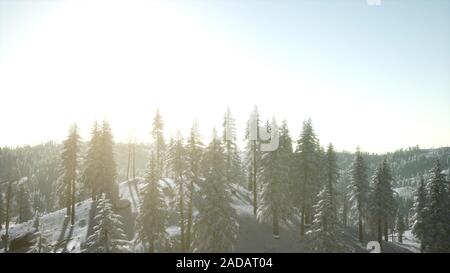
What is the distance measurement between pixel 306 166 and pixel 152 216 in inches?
895

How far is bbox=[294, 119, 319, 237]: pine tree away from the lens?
41500 mm

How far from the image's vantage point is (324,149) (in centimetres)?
5003

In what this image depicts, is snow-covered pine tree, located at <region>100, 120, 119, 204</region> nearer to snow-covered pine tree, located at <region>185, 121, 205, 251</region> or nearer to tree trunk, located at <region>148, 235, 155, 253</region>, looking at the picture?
snow-covered pine tree, located at <region>185, 121, 205, 251</region>

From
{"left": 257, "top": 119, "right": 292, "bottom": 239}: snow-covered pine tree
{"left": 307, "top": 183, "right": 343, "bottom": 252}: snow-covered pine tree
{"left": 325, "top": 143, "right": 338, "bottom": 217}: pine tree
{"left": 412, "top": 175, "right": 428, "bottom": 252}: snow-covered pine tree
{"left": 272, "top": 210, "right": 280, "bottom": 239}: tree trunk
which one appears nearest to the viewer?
{"left": 307, "top": 183, "right": 343, "bottom": 252}: snow-covered pine tree

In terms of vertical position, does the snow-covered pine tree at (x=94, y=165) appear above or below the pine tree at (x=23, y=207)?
above

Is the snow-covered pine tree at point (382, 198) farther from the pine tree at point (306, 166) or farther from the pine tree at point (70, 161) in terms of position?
the pine tree at point (70, 161)

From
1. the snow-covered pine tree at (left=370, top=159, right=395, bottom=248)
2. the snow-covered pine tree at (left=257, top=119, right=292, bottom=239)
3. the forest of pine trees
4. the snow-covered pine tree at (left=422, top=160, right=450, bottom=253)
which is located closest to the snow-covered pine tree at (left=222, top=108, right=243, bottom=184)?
the forest of pine trees

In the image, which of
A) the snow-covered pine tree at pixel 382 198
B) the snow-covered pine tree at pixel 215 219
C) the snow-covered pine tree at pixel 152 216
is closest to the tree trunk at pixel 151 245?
the snow-covered pine tree at pixel 152 216

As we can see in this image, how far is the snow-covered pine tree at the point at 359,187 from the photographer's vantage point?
1762 inches

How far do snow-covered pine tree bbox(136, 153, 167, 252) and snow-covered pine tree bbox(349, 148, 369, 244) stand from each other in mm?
29973

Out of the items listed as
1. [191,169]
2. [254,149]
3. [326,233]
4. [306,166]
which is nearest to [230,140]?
[254,149]

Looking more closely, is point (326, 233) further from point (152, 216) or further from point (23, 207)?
point (23, 207)

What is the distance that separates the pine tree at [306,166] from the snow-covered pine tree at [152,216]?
20.7 m
